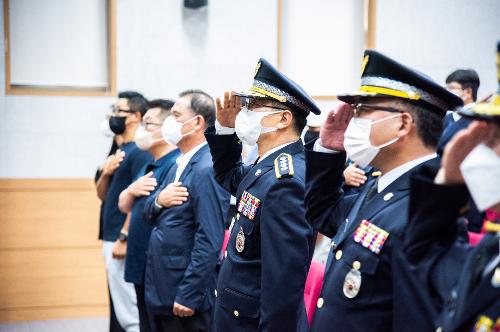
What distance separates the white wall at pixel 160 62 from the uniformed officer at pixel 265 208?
3381 millimetres

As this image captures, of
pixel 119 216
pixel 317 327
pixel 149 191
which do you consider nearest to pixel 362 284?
pixel 317 327

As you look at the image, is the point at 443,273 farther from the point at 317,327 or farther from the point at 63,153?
the point at 63,153

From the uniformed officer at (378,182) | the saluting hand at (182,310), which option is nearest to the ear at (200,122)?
the saluting hand at (182,310)

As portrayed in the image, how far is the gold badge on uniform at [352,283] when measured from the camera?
1898 millimetres

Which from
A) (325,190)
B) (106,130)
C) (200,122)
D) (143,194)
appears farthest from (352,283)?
(106,130)

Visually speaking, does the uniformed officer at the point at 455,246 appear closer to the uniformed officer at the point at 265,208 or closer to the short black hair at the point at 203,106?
the uniformed officer at the point at 265,208

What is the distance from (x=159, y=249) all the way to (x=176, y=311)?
331 millimetres

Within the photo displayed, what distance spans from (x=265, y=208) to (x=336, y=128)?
37 centimetres

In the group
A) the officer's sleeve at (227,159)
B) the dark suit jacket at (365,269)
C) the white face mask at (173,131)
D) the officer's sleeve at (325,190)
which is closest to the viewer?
the dark suit jacket at (365,269)

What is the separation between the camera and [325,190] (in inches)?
92.0

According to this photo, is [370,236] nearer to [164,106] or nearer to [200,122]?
[200,122]

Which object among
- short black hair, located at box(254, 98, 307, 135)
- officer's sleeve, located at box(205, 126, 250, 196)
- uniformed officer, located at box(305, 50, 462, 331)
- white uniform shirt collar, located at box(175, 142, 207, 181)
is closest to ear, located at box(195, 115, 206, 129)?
white uniform shirt collar, located at box(175, 142, 207, 181)

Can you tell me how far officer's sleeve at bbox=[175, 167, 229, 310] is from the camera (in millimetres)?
3328

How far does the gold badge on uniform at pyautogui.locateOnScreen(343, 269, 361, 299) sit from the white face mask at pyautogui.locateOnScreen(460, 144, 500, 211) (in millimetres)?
563
